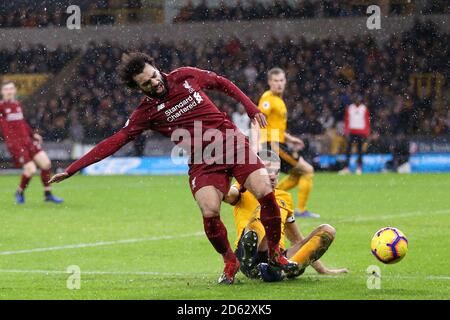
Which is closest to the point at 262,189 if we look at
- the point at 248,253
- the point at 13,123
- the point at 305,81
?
the point at 248,253

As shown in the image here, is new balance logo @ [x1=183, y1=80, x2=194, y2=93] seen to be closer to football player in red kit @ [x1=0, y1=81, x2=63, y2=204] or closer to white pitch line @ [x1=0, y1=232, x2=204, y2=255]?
white pitch line @ [x1=0, y1=232, x2=204, y2=255]

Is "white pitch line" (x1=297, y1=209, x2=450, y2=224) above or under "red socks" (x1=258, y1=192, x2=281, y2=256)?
under

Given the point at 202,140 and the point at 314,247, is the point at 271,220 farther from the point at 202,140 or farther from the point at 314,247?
the point at 202,140

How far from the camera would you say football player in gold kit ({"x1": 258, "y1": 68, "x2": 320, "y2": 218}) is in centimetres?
1457

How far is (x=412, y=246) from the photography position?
11.4m

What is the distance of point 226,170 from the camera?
8.74 m

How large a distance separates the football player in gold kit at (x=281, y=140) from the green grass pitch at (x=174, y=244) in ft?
1.85

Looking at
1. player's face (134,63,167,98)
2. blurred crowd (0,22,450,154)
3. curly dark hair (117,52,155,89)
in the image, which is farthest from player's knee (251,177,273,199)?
blurred crowd (0,22,450,154)

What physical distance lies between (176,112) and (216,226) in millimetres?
1016

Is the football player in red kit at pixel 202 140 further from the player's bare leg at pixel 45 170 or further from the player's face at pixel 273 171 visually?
the player's bare leg at pixel 45 170

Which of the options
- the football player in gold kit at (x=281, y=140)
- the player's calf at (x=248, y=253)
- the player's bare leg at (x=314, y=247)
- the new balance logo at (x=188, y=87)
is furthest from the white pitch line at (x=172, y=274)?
the football player in gold kit at (x=281, y=140)

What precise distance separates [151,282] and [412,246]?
12.3 feet

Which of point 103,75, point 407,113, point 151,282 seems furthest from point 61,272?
point 103,75

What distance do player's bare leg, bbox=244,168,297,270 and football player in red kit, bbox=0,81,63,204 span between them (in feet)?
31.7
